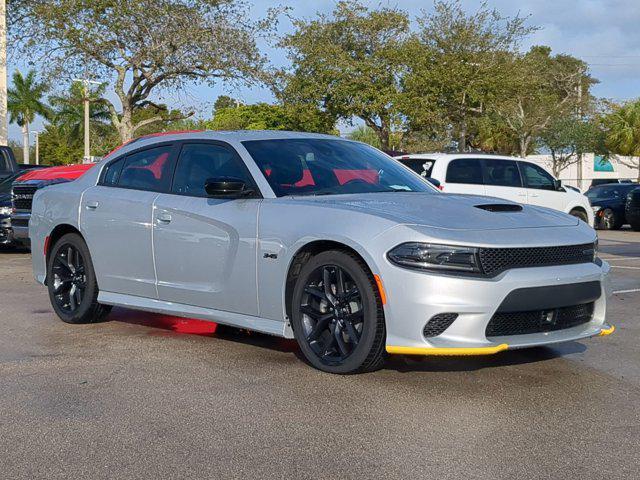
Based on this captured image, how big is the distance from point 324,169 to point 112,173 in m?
2.01

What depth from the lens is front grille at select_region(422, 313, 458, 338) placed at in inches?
198

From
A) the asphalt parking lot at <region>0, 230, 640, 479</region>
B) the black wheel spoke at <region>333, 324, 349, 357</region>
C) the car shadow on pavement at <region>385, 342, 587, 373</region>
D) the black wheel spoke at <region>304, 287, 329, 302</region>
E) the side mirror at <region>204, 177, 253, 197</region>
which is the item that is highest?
the side mirror at <region>204, 177, 253, 197</region>

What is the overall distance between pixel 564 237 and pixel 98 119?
248ft

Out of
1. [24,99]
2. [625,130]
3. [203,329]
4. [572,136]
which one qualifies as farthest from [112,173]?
[24,99]

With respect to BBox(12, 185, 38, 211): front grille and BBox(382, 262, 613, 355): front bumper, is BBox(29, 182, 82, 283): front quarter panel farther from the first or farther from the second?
BBox(12, 185, 38, 211): front grille

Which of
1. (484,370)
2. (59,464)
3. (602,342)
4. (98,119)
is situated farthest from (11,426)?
(98,119)

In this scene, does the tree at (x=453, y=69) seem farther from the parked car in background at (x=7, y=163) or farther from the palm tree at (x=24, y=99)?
the palm tree at (x=24, y=99)

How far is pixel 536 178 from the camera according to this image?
55.9 ft

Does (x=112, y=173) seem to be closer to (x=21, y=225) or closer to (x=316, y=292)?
(x=316, y=292)

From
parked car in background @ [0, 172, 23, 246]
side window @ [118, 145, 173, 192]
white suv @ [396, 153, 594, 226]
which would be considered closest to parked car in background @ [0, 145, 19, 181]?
parked car in background @ [0, 172, 23, 246]

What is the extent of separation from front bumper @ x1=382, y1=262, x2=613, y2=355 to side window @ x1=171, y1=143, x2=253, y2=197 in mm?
1760

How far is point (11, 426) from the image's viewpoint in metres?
4.55

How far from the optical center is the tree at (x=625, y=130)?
55219 mm

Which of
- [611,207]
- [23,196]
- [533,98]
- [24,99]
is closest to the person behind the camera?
[23,196]
